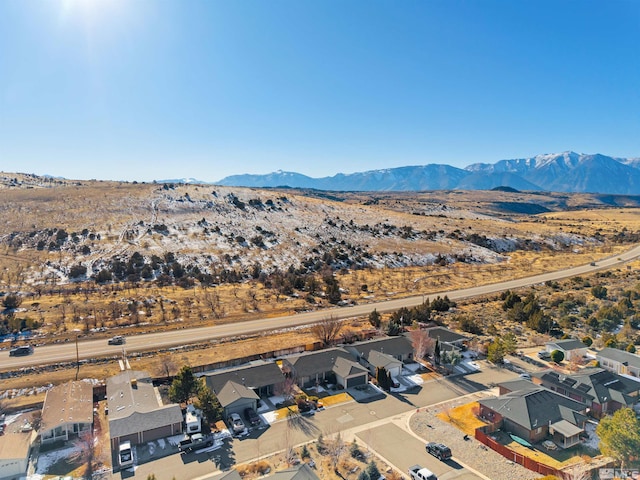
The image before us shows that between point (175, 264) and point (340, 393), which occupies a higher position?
point (175, 264)

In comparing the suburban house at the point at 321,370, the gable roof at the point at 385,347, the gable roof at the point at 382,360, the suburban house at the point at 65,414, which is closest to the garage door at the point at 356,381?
the suburban house at the point at 321,370

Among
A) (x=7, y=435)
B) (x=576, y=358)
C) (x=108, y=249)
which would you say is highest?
(x=108, y=249)

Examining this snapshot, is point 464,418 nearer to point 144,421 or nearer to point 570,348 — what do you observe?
point 570,348

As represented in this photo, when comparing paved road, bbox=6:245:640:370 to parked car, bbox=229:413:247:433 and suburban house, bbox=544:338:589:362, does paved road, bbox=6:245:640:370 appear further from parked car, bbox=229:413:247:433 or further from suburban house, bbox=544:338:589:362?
suburban house, bbox=544:338:589:362

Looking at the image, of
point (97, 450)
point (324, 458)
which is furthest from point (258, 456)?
point (97, 450)

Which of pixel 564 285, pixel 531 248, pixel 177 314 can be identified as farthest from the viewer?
pixel 531 248

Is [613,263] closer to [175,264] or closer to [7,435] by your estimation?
[175,264]

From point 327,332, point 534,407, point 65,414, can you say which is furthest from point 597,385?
point 65,414
